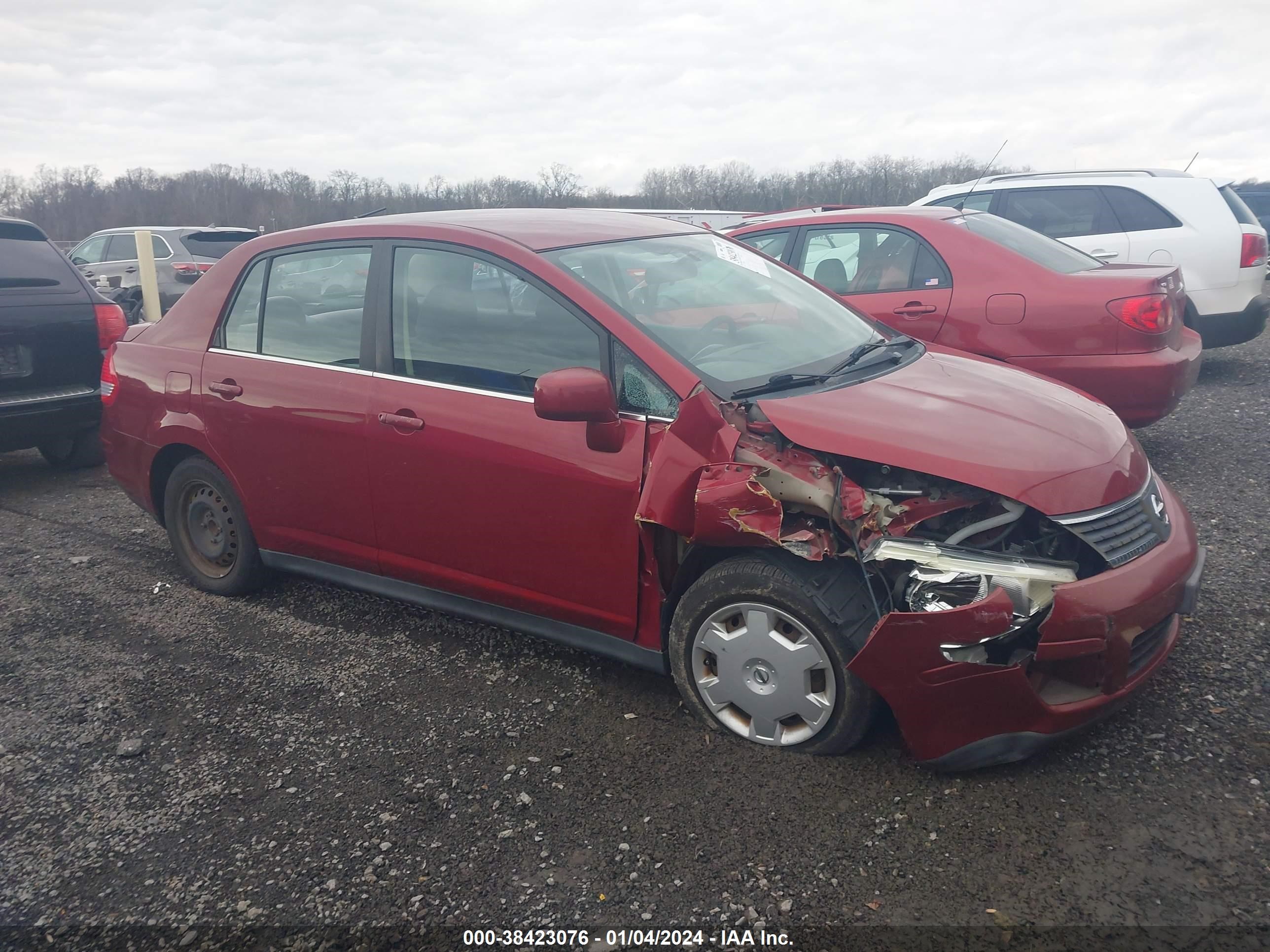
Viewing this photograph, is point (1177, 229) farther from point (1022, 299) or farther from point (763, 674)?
Result: point (763, 674)

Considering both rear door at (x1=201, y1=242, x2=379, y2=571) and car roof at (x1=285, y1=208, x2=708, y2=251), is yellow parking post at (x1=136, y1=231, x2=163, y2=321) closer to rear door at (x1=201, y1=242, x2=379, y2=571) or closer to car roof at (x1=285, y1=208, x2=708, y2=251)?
rear door at (x1=201, y1=242, x2=379, y2=571)

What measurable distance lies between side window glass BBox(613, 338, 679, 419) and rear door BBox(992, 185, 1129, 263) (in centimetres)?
587

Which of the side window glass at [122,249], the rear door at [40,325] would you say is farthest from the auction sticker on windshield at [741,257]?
the side window glass at [122,249]

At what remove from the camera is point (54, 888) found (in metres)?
2.50

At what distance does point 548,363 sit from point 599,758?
1.30m

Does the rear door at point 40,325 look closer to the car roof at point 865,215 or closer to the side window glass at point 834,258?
the car roof at point 865,215

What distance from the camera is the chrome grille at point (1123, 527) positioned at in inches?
103

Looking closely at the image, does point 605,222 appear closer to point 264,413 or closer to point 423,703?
point 264,413

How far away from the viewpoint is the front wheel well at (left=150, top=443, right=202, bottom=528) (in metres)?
4.33

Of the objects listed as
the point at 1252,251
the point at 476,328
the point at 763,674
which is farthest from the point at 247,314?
the point at 1252,251

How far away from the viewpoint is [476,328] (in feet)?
11.2

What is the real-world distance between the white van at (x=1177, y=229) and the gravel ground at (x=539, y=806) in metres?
4.42

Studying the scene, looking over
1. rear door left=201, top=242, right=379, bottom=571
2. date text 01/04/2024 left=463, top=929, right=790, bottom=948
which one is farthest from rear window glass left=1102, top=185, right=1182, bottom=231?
date text 01/04/2024 left=463, top=929, right=790, bottom=948

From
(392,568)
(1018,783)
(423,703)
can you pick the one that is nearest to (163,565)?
(392,568)
